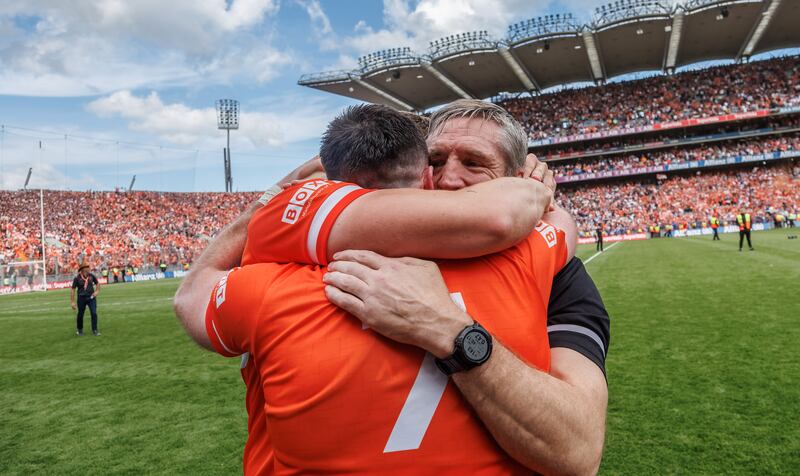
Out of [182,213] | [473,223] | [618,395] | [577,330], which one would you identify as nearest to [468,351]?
[473,223]

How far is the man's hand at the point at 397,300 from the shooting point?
1229 millimetres

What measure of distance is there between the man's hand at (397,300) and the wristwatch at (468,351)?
2 centimetres

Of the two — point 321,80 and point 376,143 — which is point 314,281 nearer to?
point 376,143

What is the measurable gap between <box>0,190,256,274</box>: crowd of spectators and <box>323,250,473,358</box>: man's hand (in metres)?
44.9

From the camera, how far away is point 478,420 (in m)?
1.30

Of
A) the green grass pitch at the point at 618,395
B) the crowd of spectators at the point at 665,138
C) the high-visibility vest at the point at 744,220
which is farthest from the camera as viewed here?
the crowd of spectators at the point at 665,138

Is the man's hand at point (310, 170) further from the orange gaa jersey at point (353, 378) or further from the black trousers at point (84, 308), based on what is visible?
the black trousers at point (84, 308)

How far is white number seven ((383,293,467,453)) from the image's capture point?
4.09 ft

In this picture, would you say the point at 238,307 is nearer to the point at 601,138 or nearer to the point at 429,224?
the point at 429,224

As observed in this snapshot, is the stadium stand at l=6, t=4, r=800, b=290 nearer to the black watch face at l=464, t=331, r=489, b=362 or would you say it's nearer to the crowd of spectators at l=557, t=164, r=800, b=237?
the crowd of spectators at l=557, t=164, r=800, b=237

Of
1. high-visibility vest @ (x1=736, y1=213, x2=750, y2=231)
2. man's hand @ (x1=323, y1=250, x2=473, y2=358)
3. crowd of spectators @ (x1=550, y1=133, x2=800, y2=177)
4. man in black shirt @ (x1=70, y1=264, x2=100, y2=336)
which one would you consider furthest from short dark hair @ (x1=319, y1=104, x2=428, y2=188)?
crowd of spectators @ (x1=550, y1=133, x2=800, y2=177)

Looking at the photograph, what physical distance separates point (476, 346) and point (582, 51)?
5204 cm

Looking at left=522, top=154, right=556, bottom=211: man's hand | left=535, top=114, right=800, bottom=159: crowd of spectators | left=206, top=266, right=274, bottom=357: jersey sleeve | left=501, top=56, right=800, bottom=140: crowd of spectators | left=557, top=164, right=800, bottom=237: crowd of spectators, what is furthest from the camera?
left=535, top=114, right=800, bottom=159: crowd of spectators

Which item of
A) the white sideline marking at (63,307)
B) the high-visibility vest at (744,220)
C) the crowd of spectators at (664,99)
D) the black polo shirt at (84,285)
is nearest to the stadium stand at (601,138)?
the crowd of spectators at (664,99)
